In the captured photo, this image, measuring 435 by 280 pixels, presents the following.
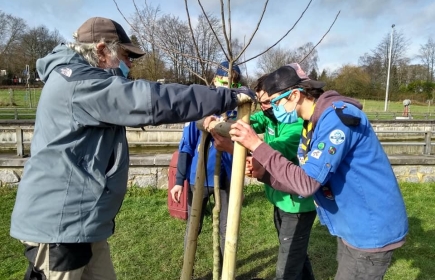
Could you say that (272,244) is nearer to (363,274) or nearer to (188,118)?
(363,274)

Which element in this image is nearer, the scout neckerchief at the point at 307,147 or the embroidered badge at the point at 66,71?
the embroidered badge at the point at 66,71

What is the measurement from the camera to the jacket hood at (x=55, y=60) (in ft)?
6.11

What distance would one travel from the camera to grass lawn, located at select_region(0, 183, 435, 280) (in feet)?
12.9

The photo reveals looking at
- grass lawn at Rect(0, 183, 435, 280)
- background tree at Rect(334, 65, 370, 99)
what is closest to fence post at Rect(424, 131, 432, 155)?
grass lawn at Rect(0, 183, 435, 280)

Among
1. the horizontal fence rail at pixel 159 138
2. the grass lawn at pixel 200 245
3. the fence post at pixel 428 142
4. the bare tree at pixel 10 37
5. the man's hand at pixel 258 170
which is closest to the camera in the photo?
the man's hand at pixel 258 170

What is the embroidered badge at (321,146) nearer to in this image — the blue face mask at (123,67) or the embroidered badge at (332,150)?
the embroidered badge at (332,150)

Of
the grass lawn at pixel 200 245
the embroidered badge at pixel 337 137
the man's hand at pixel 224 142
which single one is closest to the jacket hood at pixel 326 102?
the embroidered badge at pixel 337 137

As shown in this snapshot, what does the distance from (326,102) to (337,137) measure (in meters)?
0.26

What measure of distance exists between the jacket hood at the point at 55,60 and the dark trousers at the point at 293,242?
1.87m

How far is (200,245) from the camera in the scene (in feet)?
15.0

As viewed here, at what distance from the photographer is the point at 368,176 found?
1.98 metres

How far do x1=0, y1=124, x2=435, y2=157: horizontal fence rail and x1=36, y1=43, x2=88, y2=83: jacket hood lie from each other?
12.7ft

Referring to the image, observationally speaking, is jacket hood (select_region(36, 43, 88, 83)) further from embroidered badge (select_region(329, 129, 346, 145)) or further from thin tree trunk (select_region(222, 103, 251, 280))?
embroidered badge (select_region(329, 129, 346, 145))

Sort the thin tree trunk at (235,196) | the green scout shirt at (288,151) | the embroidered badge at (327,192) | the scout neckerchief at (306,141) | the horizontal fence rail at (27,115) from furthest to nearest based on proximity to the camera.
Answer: the horizontal fence rail at (27,115) → the green scout shirt at (288,151) → the scout neckerchief at (306,141) → the embroidered badge at (327,192) → the thin tree trunk at (235,196)
